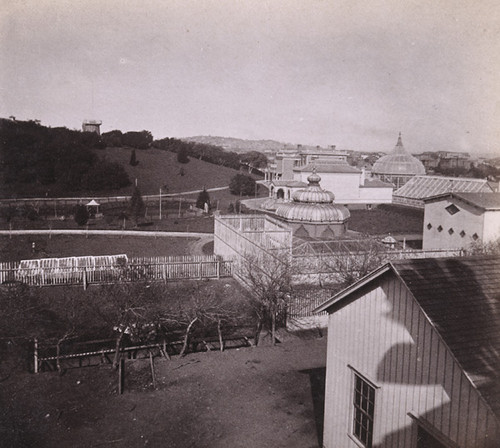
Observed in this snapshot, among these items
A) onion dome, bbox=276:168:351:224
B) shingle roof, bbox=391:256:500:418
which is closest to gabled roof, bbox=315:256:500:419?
shingle roof, bbox=391:256:500:418

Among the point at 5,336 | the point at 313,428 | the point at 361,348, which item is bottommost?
the point at 313,428

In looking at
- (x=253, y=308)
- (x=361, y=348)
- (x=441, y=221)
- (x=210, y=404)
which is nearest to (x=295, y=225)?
(x=441, y=221)

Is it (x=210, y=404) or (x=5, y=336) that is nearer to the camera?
(x=210, y=404)

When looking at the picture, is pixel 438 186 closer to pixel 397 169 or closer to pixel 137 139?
pixel 397 169

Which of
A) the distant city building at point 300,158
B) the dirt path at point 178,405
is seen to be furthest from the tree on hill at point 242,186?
the dirt path at point 178,405

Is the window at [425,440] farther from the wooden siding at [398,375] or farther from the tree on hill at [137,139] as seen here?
the tree on hill at [137,139]

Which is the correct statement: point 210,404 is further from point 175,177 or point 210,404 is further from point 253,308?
point 175,177
